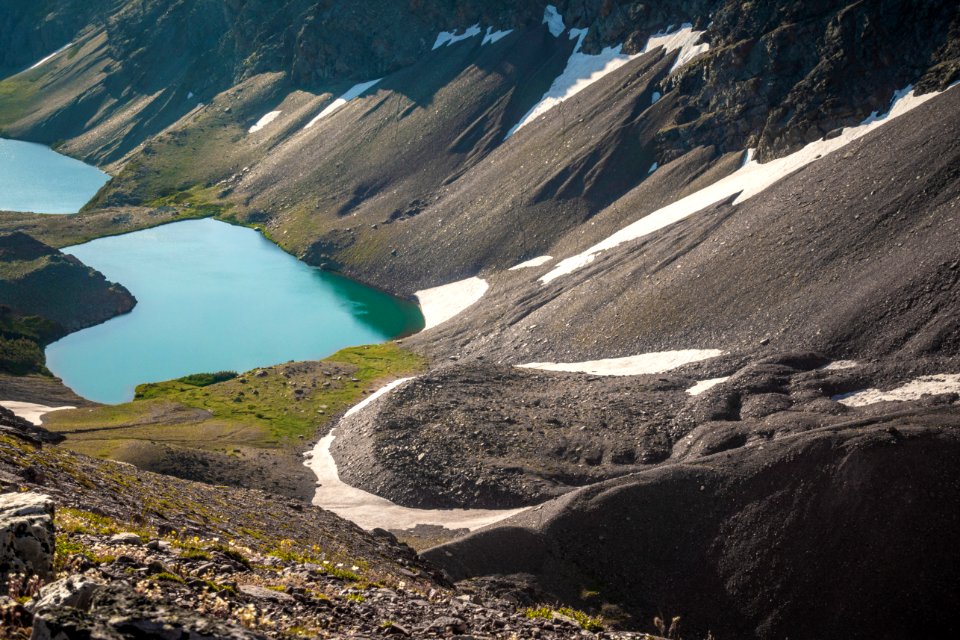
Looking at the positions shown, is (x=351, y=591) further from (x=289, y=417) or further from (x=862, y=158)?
(x=862, y=158)

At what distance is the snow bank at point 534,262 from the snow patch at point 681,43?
114 feet

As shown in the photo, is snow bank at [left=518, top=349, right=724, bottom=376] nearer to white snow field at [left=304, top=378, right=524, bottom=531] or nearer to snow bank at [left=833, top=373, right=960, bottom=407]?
snow bank at [left=833, top=373, right=960, bottom=407]

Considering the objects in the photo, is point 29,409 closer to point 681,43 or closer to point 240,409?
point 240,409

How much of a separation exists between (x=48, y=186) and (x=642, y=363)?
153791mm

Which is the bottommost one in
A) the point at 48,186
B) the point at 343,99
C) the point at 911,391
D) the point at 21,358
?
the point at 911,391

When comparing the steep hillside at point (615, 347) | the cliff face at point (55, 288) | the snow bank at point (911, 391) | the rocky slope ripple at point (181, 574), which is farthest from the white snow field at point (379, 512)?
the cliff face at point (55, 288)

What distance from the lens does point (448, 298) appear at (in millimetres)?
115312

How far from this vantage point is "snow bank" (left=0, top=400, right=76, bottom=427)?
79500 millimetres

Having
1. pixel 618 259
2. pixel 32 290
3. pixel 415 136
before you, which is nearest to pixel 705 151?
pixel 618 259

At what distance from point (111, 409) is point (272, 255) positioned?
198ft

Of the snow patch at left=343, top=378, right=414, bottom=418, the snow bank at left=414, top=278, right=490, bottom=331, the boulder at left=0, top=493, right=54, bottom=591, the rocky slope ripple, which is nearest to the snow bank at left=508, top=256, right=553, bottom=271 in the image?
the snow bank at left=414, top=278, right=490, bottom=331

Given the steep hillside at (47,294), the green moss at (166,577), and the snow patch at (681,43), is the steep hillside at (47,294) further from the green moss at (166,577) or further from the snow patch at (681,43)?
the green moss at (166,577)

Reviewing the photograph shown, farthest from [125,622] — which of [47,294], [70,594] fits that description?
[47,294]

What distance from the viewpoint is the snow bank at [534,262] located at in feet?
365
